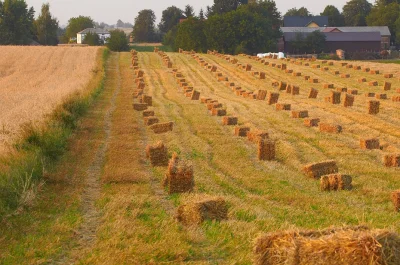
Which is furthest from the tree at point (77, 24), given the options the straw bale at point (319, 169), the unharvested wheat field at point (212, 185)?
the straw bale at point (319, 169)

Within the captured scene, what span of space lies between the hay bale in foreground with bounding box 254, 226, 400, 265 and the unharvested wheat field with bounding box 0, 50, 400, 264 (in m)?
Answer: 0.84

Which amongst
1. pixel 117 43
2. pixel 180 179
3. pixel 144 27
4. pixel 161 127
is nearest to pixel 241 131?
pixel 161 127

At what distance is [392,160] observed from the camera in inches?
652

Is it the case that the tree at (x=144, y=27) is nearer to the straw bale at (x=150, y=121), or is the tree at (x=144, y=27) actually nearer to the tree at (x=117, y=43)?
the tree at (x=117, y=43)

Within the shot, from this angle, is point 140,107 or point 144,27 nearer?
point 140,107

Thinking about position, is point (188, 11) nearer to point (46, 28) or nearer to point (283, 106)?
point (46, 28)

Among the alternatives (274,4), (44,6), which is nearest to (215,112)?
(274,4)

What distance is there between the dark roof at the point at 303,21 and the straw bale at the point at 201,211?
499 ft

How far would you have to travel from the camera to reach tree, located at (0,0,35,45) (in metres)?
111

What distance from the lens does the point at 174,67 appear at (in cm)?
5462

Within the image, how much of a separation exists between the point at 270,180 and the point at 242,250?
231 inches

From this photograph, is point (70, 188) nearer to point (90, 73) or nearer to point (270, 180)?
point (270, 180)

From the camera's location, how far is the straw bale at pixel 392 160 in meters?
16.5

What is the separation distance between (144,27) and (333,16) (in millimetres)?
45554
